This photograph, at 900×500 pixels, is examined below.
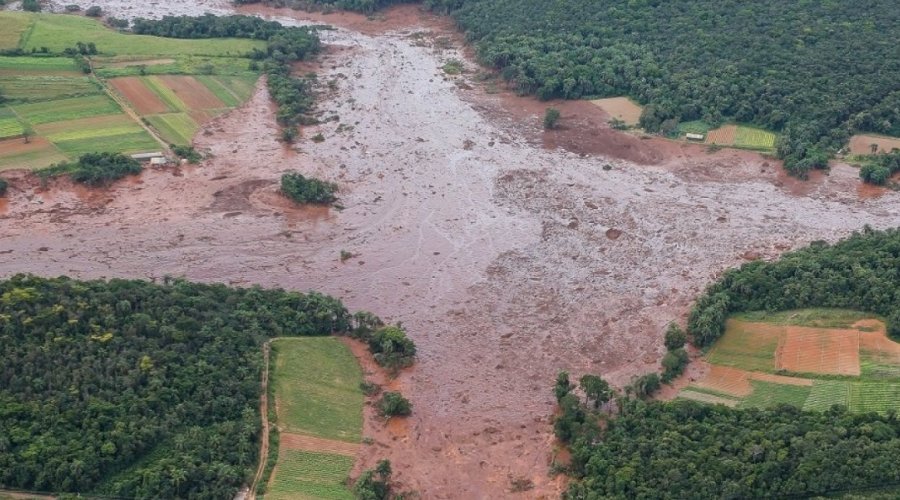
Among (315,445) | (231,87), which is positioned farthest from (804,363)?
(231,87)

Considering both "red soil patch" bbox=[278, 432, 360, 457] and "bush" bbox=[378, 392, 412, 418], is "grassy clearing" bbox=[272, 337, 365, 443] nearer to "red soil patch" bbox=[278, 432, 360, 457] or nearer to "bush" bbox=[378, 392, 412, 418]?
"red soil patch" bbox=[278, 432, 360, 457]

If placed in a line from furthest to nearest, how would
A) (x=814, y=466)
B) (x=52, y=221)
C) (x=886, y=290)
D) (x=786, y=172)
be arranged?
(x=786, y=172), (x=52, y=221), (x=886, y=290), (x=814, y=466)

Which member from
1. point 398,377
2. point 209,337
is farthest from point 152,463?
point 398,377

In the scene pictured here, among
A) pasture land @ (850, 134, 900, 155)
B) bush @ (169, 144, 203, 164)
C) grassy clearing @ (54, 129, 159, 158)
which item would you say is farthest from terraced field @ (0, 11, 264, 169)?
pasture land @ (850, 134, 900, 155)

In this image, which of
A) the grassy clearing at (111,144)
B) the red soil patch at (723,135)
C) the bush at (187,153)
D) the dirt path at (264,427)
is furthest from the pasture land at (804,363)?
the grassy clearing at (111,144)

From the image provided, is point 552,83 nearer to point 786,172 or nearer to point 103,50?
point 786,172

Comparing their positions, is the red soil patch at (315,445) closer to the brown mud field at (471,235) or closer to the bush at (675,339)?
the brown mud field at (471,235)
